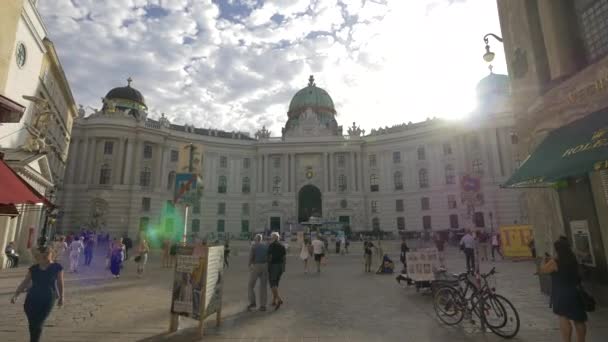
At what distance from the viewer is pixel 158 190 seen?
50.6 meters

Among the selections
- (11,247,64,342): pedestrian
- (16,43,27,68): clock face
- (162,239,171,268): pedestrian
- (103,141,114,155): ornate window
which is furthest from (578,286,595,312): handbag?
(103,141,114,155): ornate window

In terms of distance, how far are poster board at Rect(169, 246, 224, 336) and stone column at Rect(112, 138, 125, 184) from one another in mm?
48726

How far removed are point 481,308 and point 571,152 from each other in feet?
15.3

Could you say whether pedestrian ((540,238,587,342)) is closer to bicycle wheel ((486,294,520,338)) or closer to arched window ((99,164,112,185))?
bicycle wheel ((486,294,520,338))

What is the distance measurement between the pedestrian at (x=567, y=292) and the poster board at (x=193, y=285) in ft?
20.0

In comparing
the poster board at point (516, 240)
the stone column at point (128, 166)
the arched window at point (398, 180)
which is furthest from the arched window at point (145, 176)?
the poster board at point (516, 240)

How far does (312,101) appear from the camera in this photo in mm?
66000

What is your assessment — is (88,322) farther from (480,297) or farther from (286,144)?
(286,144)

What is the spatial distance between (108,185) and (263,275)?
157 feet

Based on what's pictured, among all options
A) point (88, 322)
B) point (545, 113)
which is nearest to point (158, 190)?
point (88, 322)

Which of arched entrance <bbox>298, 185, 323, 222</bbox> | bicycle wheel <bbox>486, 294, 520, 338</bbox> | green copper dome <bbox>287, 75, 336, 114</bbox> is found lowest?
bicycle wheel <bbox>486, 294, 520, 338</bbox>

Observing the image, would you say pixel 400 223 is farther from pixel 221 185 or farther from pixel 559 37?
pixel 559 37

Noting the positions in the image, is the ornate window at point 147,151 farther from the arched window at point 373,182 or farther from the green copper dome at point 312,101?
the arched window at point 373,182

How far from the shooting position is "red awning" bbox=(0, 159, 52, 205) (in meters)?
5.45
